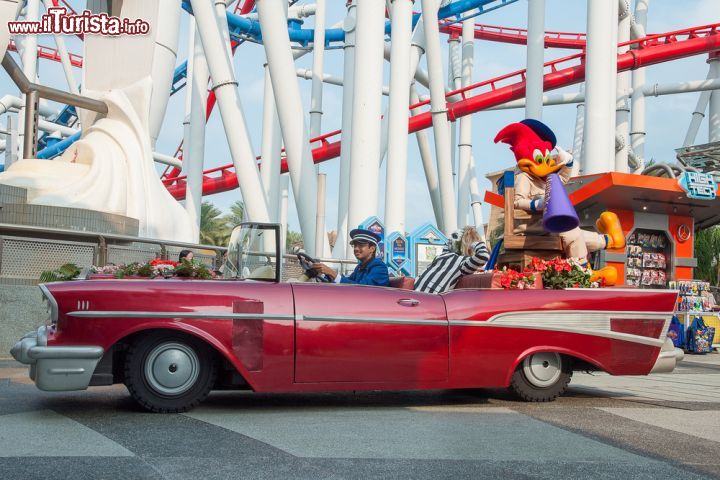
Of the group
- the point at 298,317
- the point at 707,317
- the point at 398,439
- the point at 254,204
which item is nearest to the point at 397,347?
the point at 298,317

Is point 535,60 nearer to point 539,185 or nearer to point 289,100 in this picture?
point 289,100

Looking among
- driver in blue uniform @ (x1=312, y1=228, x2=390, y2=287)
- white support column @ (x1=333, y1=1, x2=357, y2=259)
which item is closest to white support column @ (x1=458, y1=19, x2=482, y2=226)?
white support column @ (x1=333, y1=1, x2=357, y2=259)

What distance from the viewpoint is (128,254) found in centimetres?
971

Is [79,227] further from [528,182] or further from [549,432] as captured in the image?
[549,432]

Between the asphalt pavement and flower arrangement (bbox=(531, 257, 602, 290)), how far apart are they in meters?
0.85

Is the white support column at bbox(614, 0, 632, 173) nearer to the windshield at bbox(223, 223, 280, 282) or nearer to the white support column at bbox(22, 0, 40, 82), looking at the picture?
the white support column at bbox(22, 0, 40, 82)

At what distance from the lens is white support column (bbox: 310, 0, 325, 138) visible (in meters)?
22.9

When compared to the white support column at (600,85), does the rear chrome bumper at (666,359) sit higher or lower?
lower

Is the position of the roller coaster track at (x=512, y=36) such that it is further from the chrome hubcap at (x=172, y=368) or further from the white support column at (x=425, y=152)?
the chrome hubcap at (x=172, y=368)

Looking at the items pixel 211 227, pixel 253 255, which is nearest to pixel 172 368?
pixel 253 255

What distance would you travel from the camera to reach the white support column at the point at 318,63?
22922 millimetres

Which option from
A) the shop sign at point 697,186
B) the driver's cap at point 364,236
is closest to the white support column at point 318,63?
the shop sign at point 697,186

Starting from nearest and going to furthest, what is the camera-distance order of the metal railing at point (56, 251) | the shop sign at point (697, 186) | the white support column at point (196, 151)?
the metal railing at point (56, 251), the shop sign at point (697, 186), the white support column at point (196, 151)

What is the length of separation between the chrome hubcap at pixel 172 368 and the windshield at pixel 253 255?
633mm
